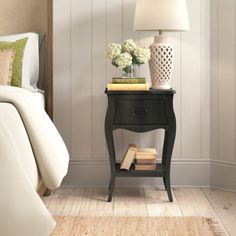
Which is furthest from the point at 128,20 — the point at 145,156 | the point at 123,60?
the point at 145,156

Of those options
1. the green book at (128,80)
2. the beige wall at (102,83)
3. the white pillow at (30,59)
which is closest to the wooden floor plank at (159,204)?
the beige wall at (102,83)

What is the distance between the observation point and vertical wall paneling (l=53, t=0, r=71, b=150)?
4.07m

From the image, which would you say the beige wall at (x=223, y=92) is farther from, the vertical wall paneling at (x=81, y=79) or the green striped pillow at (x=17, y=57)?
the green striped pillow at (x=17, y=57)

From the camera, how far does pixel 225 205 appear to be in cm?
356

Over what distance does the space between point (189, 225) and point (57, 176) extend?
0.78 m

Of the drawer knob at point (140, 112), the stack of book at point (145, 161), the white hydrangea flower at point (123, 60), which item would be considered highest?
Result: the white hydrangea flower at point (123, 60)

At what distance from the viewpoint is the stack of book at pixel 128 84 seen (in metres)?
3.70

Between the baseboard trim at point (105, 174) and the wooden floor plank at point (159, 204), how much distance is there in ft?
0.79

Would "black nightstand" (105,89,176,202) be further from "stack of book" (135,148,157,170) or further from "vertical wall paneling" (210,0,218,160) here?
"vertical wall paneling" (210,0,218,160)

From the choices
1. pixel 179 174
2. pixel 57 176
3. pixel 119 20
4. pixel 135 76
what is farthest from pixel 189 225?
pixel 119 20

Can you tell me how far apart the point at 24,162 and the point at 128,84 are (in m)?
1.32

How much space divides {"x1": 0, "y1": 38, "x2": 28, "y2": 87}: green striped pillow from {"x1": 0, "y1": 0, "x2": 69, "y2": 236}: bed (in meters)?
0.04

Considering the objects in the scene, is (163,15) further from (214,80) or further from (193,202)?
(193,202)

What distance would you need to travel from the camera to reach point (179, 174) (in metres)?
4.13
